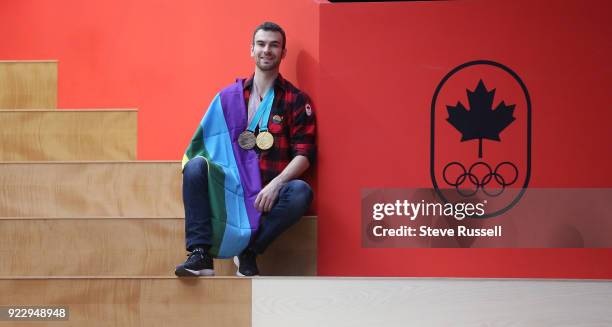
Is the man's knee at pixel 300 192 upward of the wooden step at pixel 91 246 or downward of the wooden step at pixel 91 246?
upward

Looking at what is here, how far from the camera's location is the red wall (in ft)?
10.5

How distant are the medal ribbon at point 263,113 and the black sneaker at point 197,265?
551 millimetres

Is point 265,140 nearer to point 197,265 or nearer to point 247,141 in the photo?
point 247,141

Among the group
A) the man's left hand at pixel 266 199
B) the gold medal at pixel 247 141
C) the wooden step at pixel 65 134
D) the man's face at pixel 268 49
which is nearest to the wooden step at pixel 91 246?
the man's left hand at pixel 266 199

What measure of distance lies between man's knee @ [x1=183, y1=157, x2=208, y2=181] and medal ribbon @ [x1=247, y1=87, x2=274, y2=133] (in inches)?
12.5

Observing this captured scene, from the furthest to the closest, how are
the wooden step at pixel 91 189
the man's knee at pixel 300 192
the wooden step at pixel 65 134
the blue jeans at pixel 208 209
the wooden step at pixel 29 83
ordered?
the wooden step at pixel 29 83 → the wooden step at pixel 65 134 → the wooden step at pixel 91 189 → the man's knee at pixel 300 192 → the blue jeans at pixel 208 209

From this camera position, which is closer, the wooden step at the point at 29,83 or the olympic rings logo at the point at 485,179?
the olympic rings logo at the point at 485,179

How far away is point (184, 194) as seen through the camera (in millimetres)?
2918

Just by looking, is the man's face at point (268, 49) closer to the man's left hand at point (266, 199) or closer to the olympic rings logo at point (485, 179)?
the man's left hand at point (266, 199)

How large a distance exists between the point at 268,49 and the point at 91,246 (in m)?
0.88

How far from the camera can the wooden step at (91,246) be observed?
2959mm

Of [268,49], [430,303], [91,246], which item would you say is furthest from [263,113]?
[430,303]

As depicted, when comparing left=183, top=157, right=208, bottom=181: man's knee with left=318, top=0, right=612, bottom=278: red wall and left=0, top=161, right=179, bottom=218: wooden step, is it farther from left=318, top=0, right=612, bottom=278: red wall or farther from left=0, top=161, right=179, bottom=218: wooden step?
left=318, top=0, right=612, bottom=278: red wall

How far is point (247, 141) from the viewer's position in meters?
3.21
